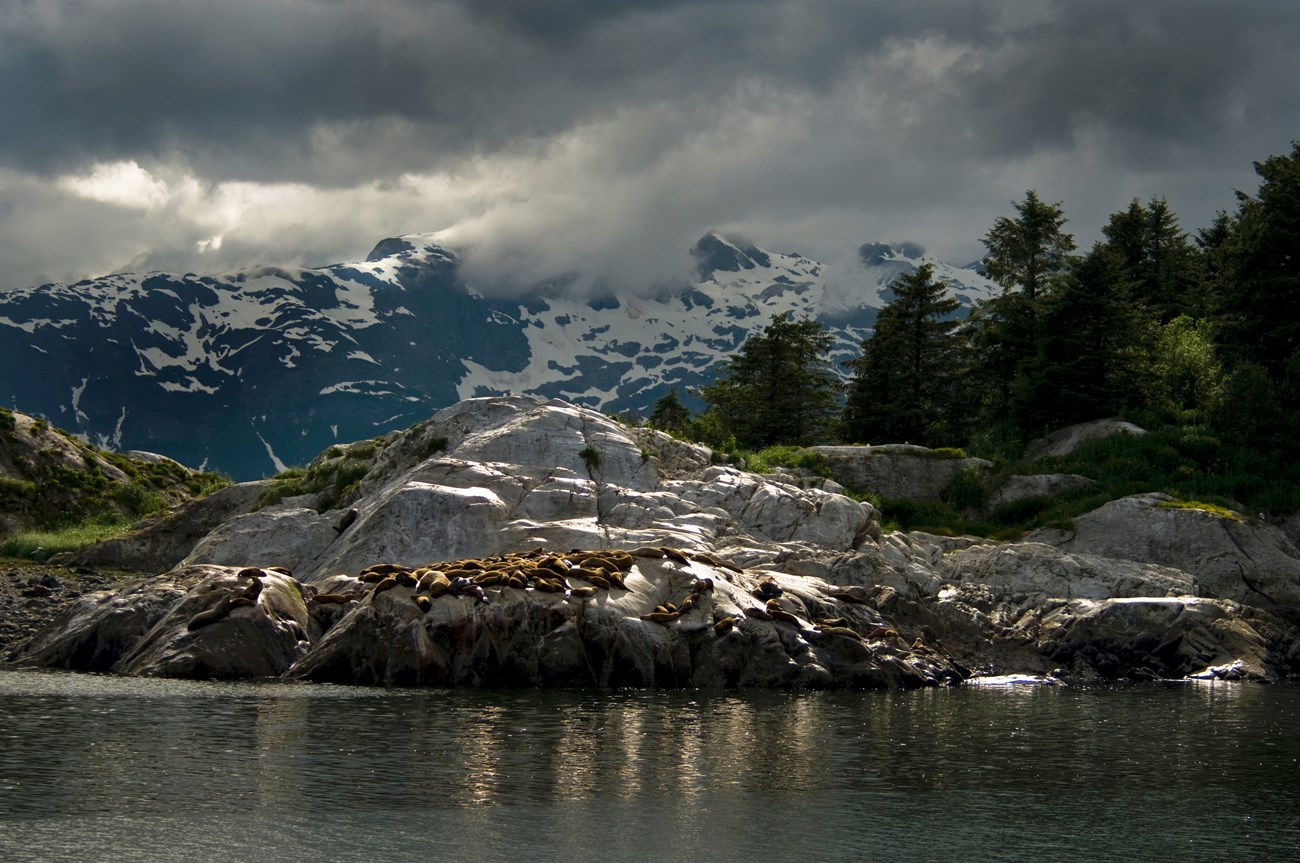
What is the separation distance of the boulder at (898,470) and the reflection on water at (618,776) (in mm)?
25797

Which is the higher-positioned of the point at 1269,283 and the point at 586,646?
the point at 1269,283

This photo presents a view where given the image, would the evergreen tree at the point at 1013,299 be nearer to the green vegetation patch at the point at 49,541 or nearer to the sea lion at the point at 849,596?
the sea lion at the point at 849,596

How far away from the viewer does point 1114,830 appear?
725 inches

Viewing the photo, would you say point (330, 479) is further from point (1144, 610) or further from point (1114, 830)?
point (1114, 830)

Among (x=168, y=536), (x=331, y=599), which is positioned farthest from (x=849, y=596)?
(x=168, y=536)

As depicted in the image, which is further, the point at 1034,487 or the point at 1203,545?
the point at 1034,487

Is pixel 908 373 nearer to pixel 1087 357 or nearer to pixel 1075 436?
pixel 1087 357

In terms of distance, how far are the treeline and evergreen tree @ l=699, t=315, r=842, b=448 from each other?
14 centimetres

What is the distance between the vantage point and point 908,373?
2805 inches

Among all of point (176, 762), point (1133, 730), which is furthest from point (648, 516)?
point (176, 762)

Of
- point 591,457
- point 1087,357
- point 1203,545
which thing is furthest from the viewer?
point 1087,357

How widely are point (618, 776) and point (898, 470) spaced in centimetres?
3809

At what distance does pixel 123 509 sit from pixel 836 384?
44.5 meters

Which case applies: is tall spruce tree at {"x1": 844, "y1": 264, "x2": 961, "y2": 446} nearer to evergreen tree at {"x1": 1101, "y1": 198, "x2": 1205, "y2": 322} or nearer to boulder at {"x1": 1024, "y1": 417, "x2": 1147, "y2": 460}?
boulder at {"x1": 1024, "y1": 417, "x2": 1147, "y2": 460}
